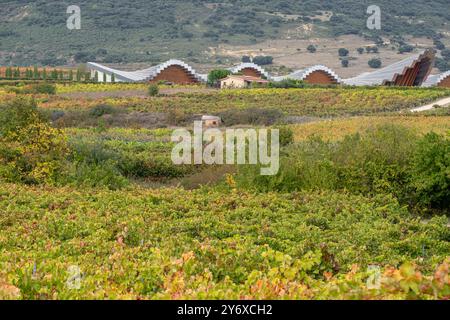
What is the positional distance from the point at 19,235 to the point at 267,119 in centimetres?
3593

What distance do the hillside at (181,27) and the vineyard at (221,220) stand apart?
Result: 95383 millimetres

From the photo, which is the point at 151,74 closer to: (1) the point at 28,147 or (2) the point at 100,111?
(2) the point at 100,111

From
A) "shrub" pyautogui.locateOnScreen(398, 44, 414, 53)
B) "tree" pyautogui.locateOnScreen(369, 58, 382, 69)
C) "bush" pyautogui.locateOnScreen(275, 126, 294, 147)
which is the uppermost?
"bush" pyautogui.locateOnScreen(275, 126, 294, 147)

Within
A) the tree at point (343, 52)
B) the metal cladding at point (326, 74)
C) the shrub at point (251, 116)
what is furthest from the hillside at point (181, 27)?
the shrub at point (251, 116)

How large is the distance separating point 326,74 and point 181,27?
6454cm

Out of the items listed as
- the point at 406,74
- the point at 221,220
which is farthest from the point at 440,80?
the point at 221,220

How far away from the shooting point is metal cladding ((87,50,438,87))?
257ft

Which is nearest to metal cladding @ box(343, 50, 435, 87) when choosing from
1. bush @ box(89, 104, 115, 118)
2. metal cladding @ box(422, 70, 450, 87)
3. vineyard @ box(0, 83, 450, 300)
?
metal cladding @ box(422, 70, 450, 87)

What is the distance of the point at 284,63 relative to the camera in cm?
12769

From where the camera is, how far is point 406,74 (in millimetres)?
78438
